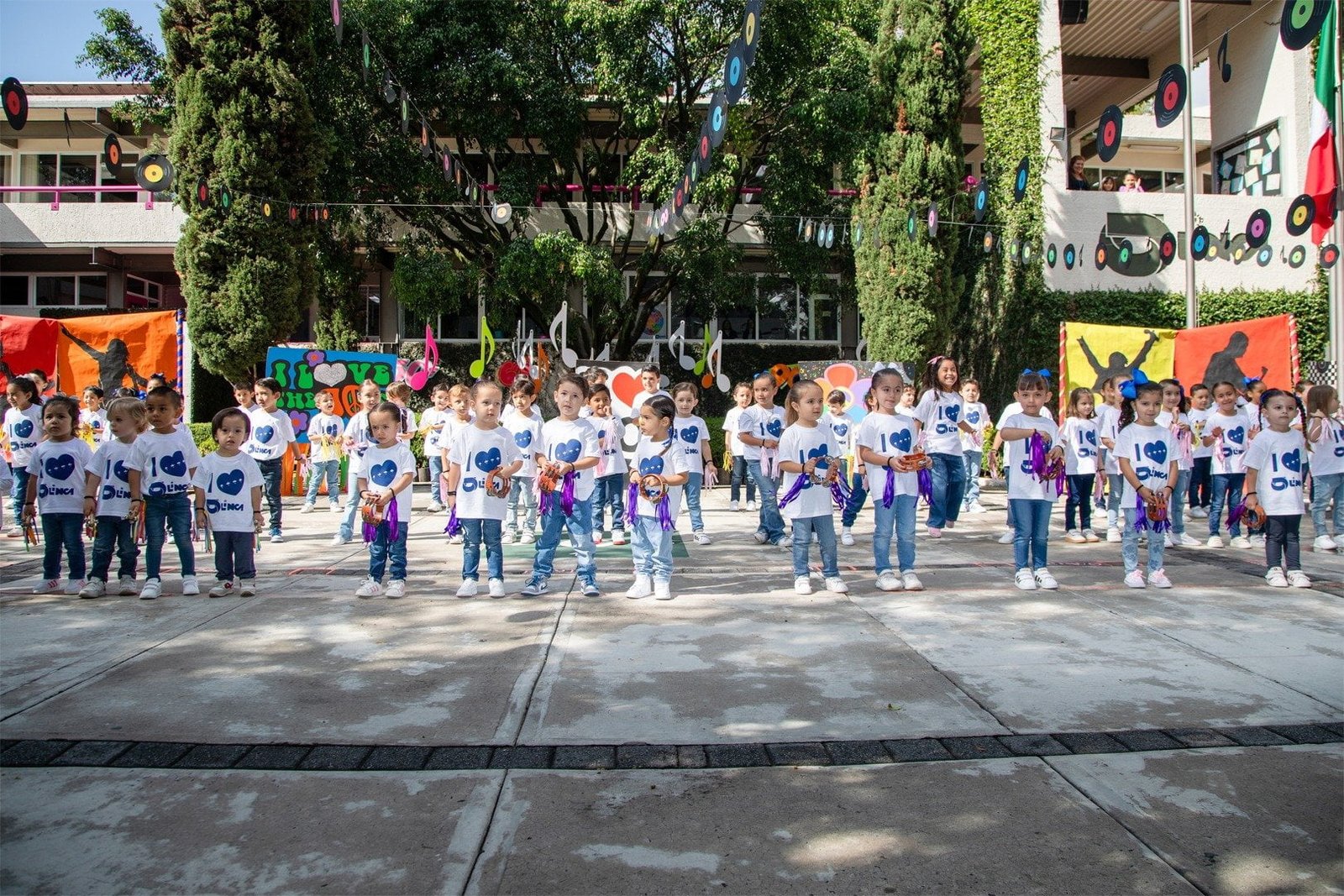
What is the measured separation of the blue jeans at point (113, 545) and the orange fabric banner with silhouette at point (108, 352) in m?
9.49

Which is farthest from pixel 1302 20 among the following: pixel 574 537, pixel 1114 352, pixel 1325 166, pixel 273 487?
pixel 273 487

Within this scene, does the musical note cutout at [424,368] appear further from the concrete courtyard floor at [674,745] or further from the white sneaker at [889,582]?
the white sneaker at [889,582]

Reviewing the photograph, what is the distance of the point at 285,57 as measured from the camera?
1627cm

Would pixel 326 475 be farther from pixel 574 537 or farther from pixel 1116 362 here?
pixel 1116 362

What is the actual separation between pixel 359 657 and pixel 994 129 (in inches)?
698

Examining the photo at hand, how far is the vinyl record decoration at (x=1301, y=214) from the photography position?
11188 millimetres

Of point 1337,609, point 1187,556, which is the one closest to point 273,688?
point 1337,609

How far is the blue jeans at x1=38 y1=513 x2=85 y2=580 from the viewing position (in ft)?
22.2

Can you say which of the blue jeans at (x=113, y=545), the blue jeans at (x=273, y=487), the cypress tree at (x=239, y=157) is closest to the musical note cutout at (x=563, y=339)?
the cypress tree at (x=239, y=157)

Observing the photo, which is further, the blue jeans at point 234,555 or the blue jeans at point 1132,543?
the blue jeans at point 1132,543

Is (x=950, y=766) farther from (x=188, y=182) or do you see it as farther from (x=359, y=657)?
(x=188, y=182)

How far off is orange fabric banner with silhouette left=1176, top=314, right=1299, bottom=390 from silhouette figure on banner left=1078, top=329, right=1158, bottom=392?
42cm

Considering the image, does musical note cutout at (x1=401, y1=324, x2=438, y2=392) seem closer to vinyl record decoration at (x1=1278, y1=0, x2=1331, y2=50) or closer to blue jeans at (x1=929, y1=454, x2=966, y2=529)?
blue jeans at (x1=929, y1=454, x2=966, y2=529)

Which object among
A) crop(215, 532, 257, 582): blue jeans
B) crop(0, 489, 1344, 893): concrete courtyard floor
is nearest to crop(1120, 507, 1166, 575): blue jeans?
crop(0, 489, 1344, 893): concrete courtyard floor
